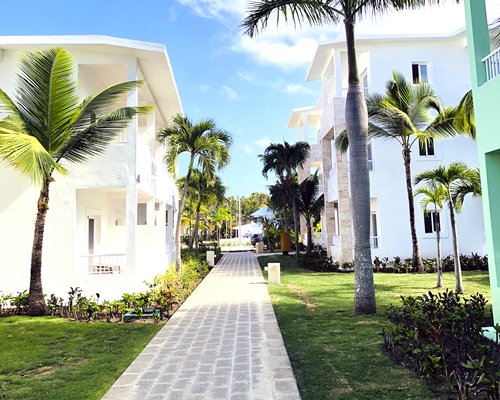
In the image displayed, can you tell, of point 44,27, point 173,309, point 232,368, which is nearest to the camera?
point 232,368

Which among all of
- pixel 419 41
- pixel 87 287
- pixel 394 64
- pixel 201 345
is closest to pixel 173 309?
pixel 87 287

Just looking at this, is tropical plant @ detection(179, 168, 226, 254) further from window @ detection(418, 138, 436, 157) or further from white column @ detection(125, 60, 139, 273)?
white column @ detection(125, 60, 139, 273)

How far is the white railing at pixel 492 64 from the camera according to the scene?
19.6ft

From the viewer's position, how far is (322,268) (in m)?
18.0

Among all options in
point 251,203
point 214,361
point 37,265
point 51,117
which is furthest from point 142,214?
point 251,203

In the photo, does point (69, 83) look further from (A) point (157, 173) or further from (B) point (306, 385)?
(B) point (306, 385)

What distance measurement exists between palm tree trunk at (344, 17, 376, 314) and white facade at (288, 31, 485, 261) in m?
9.02

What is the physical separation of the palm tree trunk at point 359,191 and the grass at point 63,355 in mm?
4361

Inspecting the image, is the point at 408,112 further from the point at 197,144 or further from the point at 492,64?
the point at 492,64

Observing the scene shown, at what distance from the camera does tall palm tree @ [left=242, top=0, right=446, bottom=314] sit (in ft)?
27.8

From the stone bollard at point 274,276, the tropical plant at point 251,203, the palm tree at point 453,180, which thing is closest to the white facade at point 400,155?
the stone bollard at point 274,276

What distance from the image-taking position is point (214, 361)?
5828mm

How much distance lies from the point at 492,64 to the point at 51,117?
345 inches

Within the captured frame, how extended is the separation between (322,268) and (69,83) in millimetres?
12969
